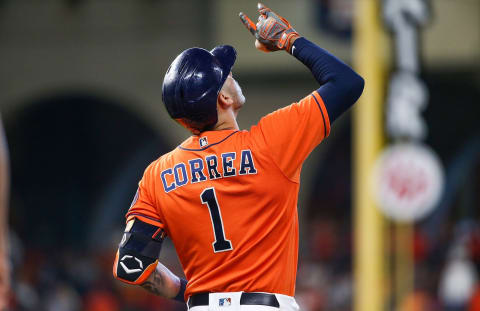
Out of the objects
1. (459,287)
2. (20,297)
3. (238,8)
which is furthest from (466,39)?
(20,297)

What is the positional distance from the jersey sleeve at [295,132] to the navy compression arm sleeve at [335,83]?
0.03 metres

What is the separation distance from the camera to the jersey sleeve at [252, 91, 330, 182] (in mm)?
3240

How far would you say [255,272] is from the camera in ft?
10.8

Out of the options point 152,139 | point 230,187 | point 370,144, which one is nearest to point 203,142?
point 230,187

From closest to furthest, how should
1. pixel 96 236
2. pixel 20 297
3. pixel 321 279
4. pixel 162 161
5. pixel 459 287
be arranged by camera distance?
pixel 162 161, pixel 459 287, pixel 20 297, pixel 321 279, pixel 96 236

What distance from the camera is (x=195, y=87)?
3326 mm

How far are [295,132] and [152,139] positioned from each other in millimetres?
17193

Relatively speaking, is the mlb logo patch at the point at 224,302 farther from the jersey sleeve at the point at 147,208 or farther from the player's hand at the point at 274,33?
the player's hand at the point at 274,33

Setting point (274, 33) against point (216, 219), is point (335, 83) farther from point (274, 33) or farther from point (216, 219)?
point (216, 219)

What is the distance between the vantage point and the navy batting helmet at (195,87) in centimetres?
333

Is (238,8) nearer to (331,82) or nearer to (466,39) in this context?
(466,39)

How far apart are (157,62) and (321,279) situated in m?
4.66

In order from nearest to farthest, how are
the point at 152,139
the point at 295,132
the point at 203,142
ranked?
the point at 295,132, the point at 203,142, the point at 152,139

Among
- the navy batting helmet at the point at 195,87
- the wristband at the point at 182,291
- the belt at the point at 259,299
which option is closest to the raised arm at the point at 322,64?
the navy batting helmet at the point at 195,87
